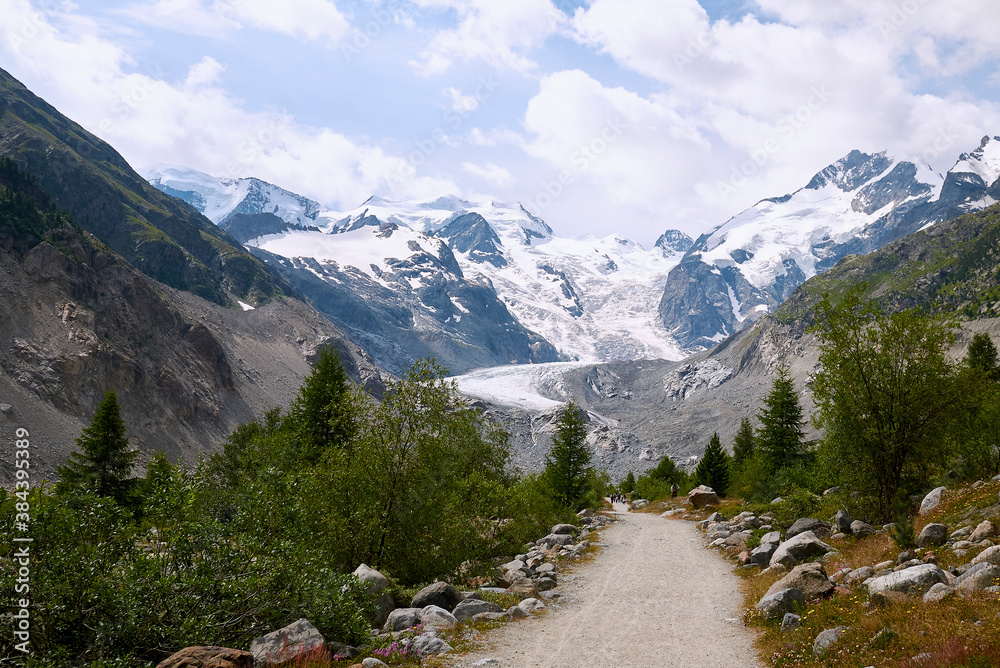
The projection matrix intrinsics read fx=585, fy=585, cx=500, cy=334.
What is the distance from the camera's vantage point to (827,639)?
11.7 meters

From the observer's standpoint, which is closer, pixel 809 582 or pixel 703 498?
pixel 809 582

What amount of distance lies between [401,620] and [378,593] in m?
1.36

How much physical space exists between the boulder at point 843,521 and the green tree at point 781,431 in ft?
105

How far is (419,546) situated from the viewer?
21062 mm

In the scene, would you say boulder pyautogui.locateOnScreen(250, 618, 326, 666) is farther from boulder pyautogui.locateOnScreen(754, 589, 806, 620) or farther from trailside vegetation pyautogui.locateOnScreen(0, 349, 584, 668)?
boulder pyautogui.locateOnScreen(754, 589, 806, 620)

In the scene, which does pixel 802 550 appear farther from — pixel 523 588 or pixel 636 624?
pixel 523 588

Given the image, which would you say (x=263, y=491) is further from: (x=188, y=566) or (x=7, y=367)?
(x=7, y=367)

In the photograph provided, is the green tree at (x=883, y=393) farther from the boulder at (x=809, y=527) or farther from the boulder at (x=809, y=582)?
the boulder at (x=809, y=582)

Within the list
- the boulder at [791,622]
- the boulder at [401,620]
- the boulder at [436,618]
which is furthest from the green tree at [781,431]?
the boulder at [401,620]

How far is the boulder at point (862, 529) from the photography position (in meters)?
21.4

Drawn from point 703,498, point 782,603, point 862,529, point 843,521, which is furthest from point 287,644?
point 703,498

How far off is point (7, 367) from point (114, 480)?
74.9m

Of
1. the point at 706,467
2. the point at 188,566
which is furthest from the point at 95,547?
the point at 706,467

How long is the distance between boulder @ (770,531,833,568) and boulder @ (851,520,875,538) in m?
1.54
